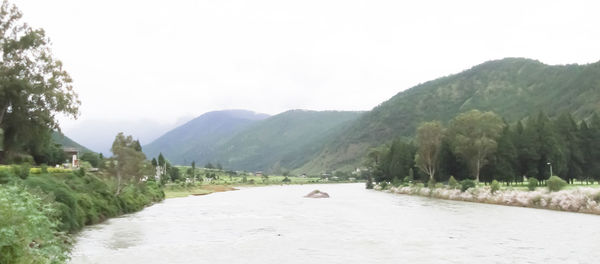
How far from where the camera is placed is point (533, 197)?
192 feet

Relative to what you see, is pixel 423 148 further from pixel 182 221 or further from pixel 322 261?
pixel 322 261

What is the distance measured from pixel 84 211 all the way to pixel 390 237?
27.4 metres

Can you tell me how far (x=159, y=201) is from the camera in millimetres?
92562

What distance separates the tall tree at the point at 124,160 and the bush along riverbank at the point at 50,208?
1865 millimetres

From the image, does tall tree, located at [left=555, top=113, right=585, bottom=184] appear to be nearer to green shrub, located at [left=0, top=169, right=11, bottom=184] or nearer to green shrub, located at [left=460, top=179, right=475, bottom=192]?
green shrub, located at [left=460, top=179, right=475, bottom=192]

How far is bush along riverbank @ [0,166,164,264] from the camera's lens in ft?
44.7

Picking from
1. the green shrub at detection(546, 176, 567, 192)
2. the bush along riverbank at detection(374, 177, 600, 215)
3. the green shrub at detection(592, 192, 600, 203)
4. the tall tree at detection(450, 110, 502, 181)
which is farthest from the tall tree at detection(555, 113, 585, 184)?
the green shrub at detection(592, 192, 600, 203)

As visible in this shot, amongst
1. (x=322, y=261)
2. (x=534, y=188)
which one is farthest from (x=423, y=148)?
(x=322, y=261)

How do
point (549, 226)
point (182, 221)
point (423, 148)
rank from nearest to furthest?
1. point (549, 226)
2. point (182, 221)
3. point (423, 148)

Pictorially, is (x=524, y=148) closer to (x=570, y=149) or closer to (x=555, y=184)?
(x=570, y=149)

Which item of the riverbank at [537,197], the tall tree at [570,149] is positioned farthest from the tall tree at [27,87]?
the tall tree at [570,149]

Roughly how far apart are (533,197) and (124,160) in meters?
52.9

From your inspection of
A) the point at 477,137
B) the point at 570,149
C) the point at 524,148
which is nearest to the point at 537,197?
the point at 524,148

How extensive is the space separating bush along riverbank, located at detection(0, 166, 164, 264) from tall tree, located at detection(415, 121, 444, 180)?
54.3m
